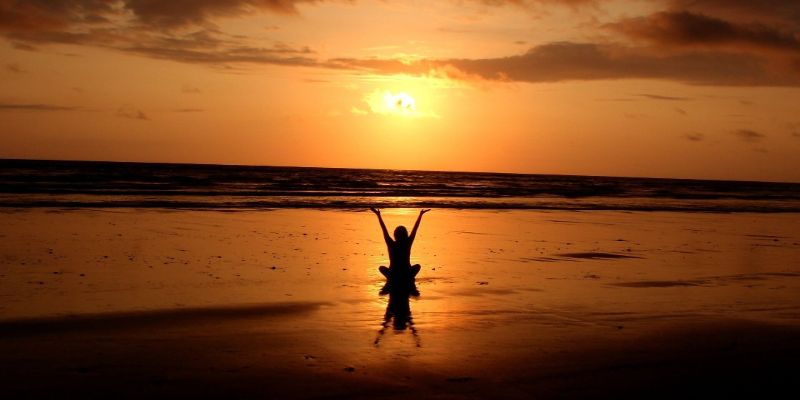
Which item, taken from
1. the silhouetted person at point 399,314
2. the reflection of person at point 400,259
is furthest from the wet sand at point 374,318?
the reflection of person at point 400,259

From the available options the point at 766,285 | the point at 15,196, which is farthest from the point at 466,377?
Answer: the point at 15,196

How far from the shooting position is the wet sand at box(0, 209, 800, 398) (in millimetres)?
6703

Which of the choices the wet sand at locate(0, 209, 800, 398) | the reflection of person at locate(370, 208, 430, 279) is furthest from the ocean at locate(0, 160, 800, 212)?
the reflection of person at locate(370, 208, 430, 279)

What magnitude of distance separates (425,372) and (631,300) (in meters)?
5.38

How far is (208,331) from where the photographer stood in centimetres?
849

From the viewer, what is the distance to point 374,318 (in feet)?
30.9

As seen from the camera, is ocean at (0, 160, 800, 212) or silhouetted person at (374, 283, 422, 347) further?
ocean at (0, 160, 800, 212)

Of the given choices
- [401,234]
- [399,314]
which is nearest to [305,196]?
[401,234]

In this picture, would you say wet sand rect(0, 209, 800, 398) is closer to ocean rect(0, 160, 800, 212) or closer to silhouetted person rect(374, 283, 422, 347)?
silhouetted person rect(374, 283, 422, 347)

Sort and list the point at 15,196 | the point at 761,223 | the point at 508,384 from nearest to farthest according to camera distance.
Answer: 1. the point at 508,384
2. the point at 761,223
3. the point at 15,196

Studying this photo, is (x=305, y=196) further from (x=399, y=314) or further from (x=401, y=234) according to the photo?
(x=399, y=314)

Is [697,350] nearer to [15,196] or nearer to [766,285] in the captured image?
[766,285]

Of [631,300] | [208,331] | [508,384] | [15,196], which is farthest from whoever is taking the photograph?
[15,196]

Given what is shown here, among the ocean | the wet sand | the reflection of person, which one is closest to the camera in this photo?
the wet sand
